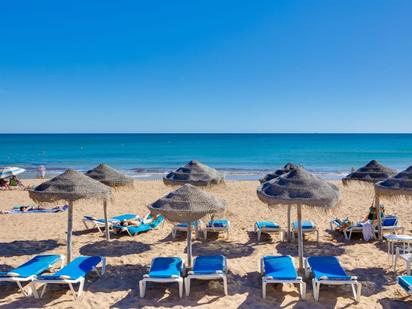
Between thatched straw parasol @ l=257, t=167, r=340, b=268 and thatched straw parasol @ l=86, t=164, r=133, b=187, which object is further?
thatched straw parasol @ l=86, t=164, r=133, b=187

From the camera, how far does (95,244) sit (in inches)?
338

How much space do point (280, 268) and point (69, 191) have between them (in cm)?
416

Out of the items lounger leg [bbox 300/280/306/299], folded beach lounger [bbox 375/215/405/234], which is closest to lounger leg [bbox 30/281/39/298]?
lounger leg [bbox 300/280/306/299]

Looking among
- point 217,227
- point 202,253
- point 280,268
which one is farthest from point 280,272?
point 217,227

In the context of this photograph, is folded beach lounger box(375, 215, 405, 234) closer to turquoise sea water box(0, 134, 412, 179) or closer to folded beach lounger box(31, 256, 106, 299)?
folded beach lounger box(31, 256, 106, 299)

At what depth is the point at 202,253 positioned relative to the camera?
26.2ft

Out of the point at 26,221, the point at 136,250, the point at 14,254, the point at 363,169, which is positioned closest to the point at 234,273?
the point at 136,250

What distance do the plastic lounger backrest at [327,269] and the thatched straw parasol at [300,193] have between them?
55 centimetres

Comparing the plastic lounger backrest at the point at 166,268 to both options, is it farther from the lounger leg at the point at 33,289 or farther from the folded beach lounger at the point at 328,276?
the folded beach lounger at the point at 328,276

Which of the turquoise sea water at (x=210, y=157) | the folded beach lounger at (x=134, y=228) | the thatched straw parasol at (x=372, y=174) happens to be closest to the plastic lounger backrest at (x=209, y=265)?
the folded beach lounger at (x=134, y=228)

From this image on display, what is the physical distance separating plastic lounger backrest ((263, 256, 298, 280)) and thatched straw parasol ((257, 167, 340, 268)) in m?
0.61

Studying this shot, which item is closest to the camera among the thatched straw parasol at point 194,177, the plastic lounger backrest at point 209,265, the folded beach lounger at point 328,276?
the folded beach lounger at point 328,276

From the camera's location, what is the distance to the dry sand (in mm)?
5441

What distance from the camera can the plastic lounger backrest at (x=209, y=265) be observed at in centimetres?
576
